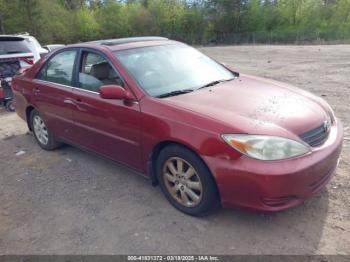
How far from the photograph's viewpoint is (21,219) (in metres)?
3.74

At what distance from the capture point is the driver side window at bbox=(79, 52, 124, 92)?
4012 millimetres

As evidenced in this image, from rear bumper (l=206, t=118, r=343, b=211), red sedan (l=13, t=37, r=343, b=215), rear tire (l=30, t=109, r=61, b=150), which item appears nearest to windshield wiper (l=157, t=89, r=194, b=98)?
red sedan (l=13, t=37, r=343, b=215)

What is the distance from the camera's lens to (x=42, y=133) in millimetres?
5578

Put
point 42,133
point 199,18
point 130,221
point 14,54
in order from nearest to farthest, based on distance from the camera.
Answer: point 130,221, point 42,133, point 14,54, point 199,18

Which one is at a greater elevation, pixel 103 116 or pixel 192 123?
pixel 192 123

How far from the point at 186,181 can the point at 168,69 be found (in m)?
1.32

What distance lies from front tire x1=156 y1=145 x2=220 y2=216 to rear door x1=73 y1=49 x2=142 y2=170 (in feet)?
1.29

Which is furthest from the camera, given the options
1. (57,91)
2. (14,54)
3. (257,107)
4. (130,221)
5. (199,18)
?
(199,18)

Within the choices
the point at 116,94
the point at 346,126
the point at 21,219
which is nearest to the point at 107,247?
the point at 21,219

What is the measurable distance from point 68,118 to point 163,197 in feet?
5.63

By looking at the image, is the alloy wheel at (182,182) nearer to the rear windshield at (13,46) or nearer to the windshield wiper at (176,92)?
the windshield wiper at (176,92)

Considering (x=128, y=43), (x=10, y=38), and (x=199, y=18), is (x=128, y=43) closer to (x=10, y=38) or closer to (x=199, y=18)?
(x=10, y=38)

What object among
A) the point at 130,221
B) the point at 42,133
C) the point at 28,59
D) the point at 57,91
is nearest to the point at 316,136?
the point at 130,221

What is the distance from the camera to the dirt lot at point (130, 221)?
122 inches
